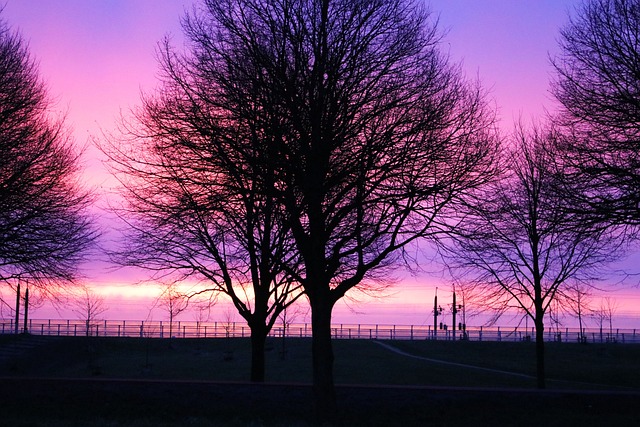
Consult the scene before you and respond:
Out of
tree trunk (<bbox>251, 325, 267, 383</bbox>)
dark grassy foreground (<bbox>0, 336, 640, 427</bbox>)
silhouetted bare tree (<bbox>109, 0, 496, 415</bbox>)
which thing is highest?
silhouetted bare tree (<bbox>109, 0, 496, 415</bbox>)

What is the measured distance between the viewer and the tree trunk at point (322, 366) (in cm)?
1660

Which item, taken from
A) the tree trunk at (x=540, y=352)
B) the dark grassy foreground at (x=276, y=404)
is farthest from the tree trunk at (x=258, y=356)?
the tree trunk at (x=540, y=352)

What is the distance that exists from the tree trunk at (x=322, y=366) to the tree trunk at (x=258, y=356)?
684 centimetres

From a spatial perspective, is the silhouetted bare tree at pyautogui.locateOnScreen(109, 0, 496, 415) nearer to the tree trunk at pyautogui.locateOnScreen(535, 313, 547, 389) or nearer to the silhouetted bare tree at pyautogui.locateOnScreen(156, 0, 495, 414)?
the silhouetted bare tree at pyautogui.locateOnScreen(156, 0, 495, 414)

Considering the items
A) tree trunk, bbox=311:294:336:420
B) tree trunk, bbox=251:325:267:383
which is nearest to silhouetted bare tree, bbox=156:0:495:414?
tree trunk, bbox=311:294:336:420

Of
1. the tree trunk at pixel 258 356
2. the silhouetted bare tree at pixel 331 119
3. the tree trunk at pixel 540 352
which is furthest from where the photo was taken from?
the tree trunk at pixel 540 352

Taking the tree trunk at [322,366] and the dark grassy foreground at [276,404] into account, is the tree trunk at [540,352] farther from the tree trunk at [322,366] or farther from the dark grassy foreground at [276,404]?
the tree trunk at [322,366]

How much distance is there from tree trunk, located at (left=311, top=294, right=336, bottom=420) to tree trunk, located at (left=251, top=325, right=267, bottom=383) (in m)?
6.84

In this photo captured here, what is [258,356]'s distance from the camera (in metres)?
23.5

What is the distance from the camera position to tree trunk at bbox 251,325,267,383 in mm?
23312

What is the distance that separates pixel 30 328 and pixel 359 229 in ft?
195

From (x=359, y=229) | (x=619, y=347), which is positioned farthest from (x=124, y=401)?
(x=619, y=347)

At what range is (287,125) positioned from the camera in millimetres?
16547

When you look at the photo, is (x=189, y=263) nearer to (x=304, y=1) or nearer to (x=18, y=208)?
(x=18, y=208)
